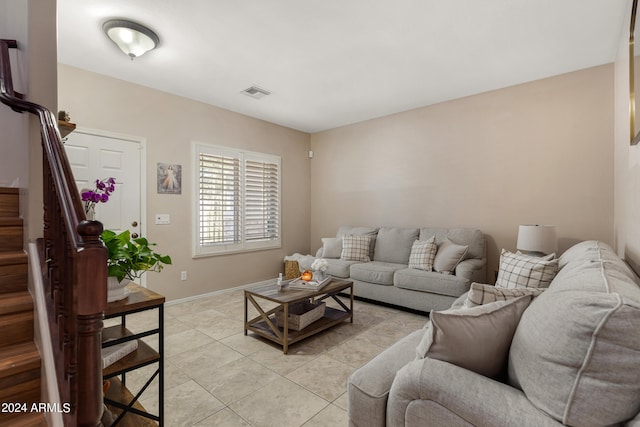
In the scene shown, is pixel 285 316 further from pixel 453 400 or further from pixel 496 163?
pixel 496 163

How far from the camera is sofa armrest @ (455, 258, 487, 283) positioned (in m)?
3.27

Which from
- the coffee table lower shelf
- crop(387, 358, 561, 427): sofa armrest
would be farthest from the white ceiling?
the coffee table lower shelf

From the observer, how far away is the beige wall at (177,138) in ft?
10.8

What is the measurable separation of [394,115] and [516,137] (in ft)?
5.72

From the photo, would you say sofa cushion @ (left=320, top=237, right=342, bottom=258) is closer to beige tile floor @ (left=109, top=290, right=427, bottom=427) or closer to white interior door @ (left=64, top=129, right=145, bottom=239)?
beige tile floor @ (left=109, top=290, right=427, bottom=427)

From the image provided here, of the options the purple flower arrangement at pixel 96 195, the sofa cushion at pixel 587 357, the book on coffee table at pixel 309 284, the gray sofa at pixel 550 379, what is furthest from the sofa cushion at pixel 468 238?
the purple flower arrangement at pixel 96 195

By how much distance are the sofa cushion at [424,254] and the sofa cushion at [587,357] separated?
2730 mm

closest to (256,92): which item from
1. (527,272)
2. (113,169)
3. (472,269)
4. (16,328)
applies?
(113,169)

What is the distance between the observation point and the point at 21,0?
1.86 meters

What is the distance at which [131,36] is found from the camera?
2.50 m

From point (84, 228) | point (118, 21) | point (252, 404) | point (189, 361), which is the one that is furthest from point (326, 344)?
point (118, 21)

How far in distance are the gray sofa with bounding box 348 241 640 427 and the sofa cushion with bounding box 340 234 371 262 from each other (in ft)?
10.2

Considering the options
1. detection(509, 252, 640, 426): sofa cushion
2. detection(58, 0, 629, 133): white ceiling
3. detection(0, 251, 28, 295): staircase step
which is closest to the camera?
detection(509, 252, 640, 426): sofa cushion

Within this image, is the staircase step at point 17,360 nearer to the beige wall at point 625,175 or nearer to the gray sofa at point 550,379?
the gray sofa at point 550,379
